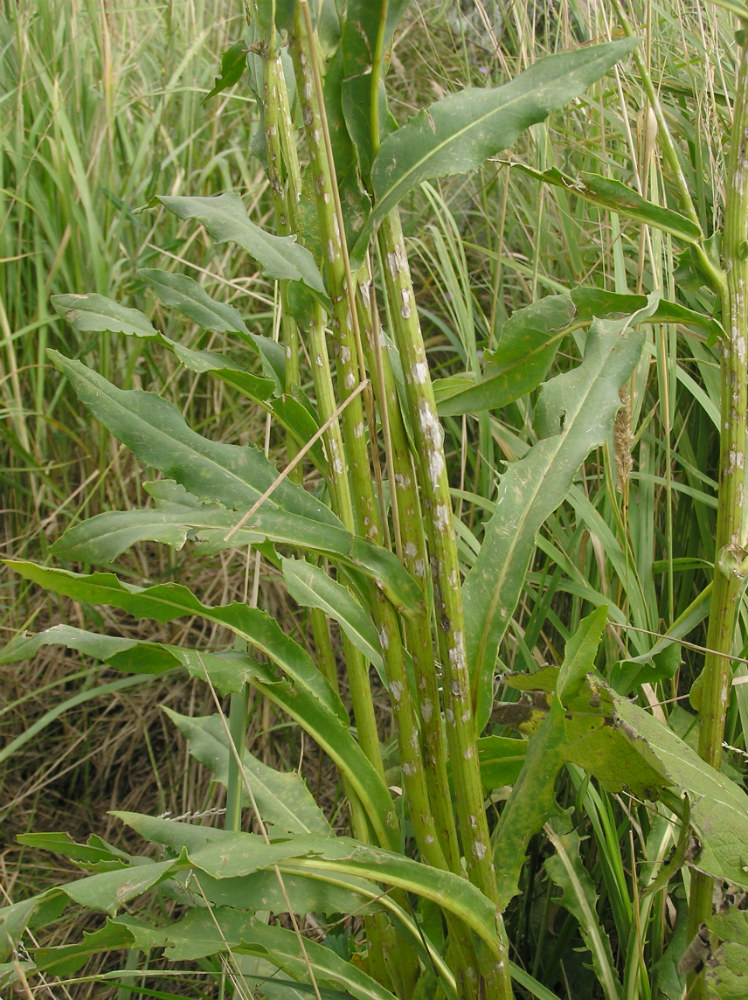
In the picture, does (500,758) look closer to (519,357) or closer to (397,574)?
(397,574)

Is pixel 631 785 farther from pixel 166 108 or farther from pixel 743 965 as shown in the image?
pixel 166 108

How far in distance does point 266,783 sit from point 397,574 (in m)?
0.37

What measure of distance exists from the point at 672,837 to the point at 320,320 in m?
0.64

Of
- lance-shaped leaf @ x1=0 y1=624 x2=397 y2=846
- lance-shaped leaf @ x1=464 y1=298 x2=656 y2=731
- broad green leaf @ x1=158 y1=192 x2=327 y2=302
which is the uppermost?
broad green leaf @ x1=158 y1=192 x2=327 y2=302

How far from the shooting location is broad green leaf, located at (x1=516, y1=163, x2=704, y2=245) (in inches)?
26.8

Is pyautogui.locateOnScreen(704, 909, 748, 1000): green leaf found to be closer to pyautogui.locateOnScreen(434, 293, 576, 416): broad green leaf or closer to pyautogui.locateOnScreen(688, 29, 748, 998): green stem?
pyautogui.locateOnScreen(688, 29, 748, 998): green stem

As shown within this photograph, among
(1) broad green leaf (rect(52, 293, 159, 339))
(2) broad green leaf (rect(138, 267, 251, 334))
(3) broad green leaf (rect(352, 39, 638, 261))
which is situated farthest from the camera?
(2) broad green leaf (rect(138, 267, 251, 334))

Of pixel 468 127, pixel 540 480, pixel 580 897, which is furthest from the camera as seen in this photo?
pixel 580 897

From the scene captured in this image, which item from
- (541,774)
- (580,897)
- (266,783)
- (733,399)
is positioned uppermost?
(733,399)

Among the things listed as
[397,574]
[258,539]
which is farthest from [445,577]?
[258,539]

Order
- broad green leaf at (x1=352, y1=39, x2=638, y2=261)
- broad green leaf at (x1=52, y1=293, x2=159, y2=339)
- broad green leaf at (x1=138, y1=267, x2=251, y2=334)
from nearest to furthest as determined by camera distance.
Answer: broad green leaf at (x1=352, y1=39, x2=638, y2=261), broad green leaf at (x1=52, y1=293, x2=159, y2=339), broad green leaf at (x1=138, y1=267, x2=251, y2=334)

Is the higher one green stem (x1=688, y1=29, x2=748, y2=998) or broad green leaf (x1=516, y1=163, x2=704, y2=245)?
broad green leaf (x1=516, y1=163, x2=704, y2=245)

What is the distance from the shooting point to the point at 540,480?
28.5 inches

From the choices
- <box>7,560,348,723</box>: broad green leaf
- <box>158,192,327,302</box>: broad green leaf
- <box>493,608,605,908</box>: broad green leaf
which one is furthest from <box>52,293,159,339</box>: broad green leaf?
<box>493,608,605,908</box>: broad green leaf
